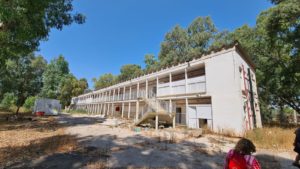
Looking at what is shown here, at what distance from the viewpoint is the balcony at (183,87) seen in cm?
1385

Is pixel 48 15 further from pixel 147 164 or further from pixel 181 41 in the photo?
pixel 181 41

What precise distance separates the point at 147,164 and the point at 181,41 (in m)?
33.6

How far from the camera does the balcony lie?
45.4 feet

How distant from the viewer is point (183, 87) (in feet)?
50.8

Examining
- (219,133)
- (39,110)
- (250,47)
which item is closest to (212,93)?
(219,133)

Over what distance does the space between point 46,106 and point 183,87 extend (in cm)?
2563

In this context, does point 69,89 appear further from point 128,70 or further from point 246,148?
point 246,148

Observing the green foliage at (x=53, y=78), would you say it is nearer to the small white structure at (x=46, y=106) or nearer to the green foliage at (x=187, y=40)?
the small white structure at (x=46, y=106)

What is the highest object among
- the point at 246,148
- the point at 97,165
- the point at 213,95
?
the point at 213,95

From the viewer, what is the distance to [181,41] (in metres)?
35.6

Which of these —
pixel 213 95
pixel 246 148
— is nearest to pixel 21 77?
pixel 213 95

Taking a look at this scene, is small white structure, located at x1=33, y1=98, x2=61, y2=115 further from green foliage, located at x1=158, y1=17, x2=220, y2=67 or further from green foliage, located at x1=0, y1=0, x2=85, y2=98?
green foliage, located at x1=158, y1=17, x2=220, y2=67

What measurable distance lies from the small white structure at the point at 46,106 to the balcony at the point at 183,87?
22329mm

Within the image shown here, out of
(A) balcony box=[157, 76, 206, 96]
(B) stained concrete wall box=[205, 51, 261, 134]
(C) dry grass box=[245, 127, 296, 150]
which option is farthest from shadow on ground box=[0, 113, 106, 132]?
(C) dry grass box=[245, 127, 296, 150]
